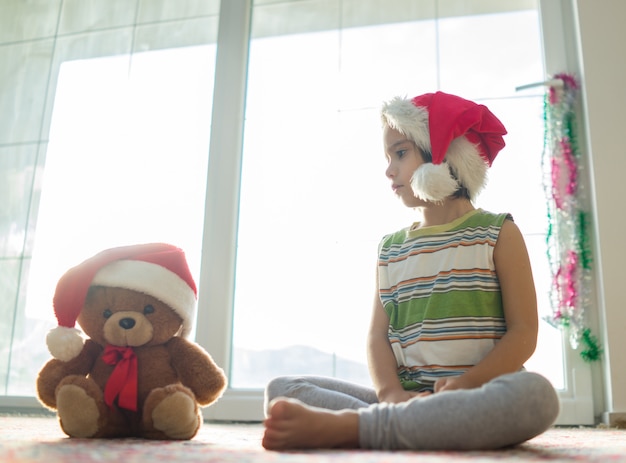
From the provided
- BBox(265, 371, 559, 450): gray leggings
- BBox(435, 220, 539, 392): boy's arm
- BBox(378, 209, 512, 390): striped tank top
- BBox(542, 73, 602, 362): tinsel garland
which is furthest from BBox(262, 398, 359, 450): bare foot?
BBox(542, 73, 602, 362): tinsel garland

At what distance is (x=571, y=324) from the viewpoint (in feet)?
5.42

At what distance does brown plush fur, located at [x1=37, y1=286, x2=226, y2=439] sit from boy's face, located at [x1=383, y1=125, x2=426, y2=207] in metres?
0.46

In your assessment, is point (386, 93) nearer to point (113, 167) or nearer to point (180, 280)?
point (113, 167)

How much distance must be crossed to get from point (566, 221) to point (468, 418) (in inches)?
42.1

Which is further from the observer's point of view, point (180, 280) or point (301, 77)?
point (301, 77)

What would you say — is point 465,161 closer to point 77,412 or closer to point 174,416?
point 174,416

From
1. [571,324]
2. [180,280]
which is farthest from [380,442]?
[571,324]

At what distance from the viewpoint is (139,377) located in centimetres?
109

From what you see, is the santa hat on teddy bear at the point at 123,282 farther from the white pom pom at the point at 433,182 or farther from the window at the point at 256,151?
the window at the point at 256,151

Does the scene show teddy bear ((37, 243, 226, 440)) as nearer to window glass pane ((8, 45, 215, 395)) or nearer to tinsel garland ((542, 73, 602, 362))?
window glass pane ((8, 45, 215, 395))

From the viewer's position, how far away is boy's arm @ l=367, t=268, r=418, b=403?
3.42 feet

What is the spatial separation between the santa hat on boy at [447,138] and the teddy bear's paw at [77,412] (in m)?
0.64

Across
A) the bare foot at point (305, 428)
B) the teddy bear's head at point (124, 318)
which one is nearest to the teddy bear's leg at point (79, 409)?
the teddy bear's head at point (124, 318)

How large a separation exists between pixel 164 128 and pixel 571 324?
1280mm
